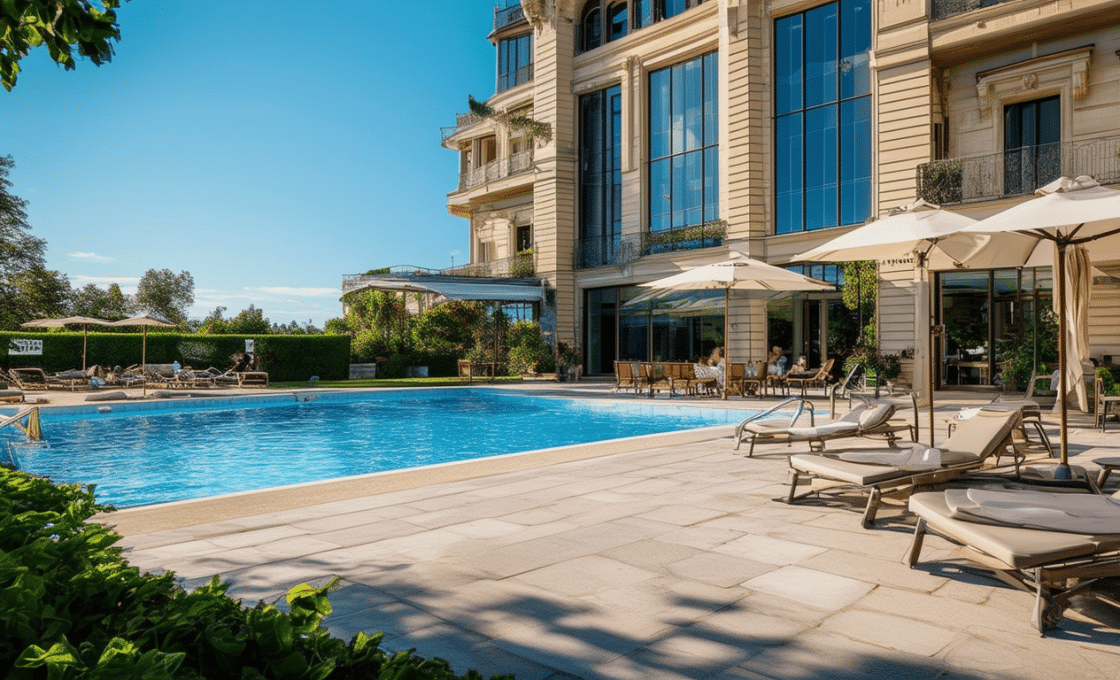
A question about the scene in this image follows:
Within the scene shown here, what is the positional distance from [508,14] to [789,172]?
630 inches

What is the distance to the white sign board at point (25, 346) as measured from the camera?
21.2 metres

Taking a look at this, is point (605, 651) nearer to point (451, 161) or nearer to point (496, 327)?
point (496, 327)

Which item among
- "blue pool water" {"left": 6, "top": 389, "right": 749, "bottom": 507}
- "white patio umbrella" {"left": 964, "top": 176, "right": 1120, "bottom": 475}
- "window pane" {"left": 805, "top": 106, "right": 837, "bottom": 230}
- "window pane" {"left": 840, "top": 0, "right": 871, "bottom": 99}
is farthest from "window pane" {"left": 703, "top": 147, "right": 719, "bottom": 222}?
"white patio umbrella" {"left": 964, "top": 176, "right": 1120, "bottom": 475}

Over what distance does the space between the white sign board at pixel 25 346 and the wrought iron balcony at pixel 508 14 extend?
2098cm

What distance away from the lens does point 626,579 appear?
363 cm

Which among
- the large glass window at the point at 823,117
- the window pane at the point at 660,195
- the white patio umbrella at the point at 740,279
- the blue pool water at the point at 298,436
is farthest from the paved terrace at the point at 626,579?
the window pane at the point at 660,195

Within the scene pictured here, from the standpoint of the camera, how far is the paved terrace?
2.73 metres

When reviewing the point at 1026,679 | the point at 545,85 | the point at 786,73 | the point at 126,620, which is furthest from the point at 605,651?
the point at 545,85

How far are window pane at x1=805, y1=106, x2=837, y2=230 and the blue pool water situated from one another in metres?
8.23

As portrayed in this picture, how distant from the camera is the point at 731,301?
21.0 meters

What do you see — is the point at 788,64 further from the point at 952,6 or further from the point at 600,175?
the point at 600,175

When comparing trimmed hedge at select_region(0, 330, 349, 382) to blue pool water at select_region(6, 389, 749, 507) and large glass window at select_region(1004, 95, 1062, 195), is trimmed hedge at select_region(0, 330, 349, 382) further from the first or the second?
large glass window at select_region(1004, 95, 1062, 195)

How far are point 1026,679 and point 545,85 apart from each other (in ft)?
87.7

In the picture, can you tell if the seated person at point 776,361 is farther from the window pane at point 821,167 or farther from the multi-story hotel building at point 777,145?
the window pane at point 821,167
